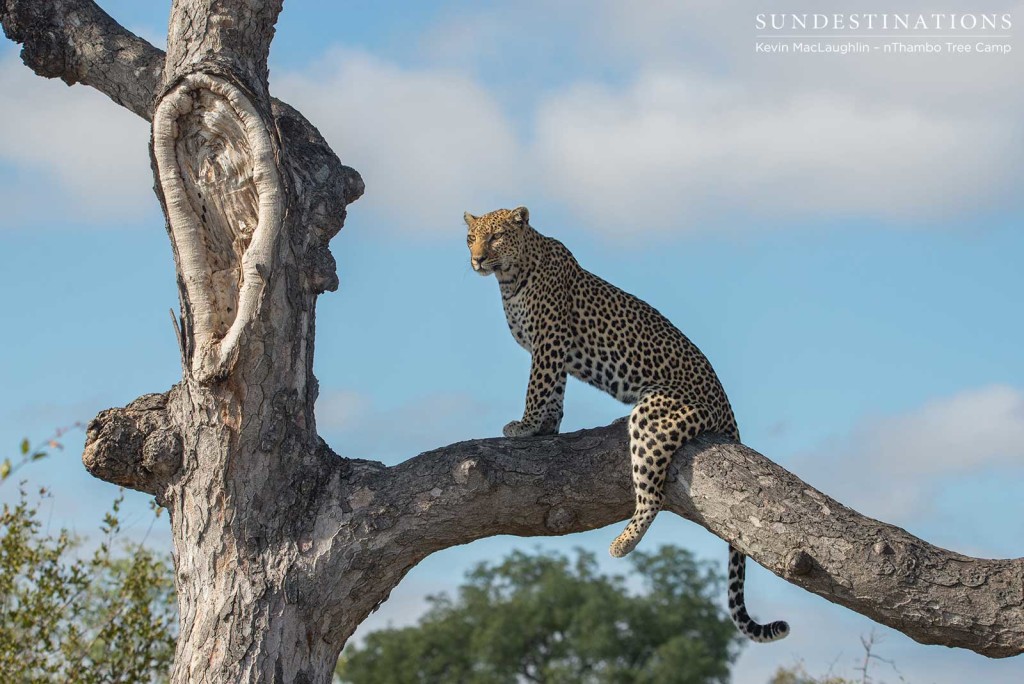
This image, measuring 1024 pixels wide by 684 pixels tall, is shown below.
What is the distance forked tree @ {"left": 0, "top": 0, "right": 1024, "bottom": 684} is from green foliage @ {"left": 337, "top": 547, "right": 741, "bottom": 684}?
2891cm

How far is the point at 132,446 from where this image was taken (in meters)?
8.54

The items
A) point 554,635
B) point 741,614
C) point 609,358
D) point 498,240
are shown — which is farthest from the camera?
point 554,635

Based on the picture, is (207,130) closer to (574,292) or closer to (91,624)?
(574,292)

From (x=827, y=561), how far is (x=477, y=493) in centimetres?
211

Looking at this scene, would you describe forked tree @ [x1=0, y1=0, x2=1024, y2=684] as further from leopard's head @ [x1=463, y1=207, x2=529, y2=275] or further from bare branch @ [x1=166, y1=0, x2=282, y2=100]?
leopard's head @ [x1=463, y1=207, x2=529, y2=275]

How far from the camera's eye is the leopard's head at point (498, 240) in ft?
33.0

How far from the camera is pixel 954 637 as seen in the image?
25.7 feet

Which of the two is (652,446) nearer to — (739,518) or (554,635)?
(739,518)

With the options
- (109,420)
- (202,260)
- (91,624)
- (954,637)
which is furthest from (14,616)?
(954,637)

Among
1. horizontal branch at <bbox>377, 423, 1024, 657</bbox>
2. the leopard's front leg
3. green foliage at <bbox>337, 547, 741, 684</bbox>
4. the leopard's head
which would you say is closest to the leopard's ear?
the leopard's head

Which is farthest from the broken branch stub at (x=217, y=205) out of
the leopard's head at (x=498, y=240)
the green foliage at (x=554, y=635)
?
the green foliage at (x=554, y=635)

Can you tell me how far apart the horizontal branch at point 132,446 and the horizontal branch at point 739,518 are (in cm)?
136

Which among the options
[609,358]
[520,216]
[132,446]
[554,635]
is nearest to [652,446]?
[609,358]

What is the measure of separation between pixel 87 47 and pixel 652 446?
17.0 ft
